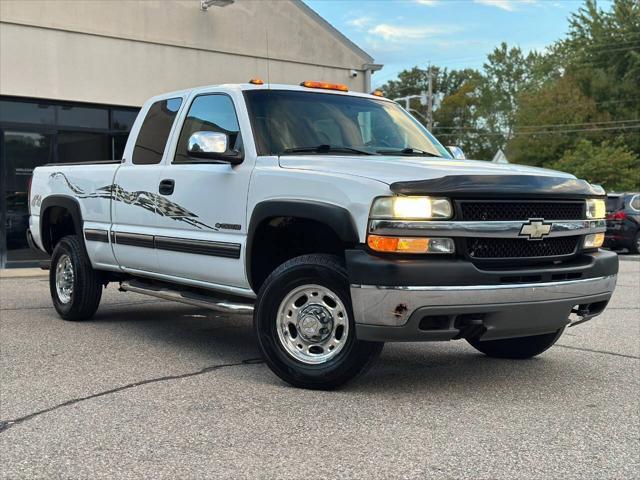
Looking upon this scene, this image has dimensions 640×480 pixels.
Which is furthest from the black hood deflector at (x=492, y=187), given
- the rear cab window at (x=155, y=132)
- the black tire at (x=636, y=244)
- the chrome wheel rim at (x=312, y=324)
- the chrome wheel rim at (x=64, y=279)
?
the black tire at (x=636, y=244)

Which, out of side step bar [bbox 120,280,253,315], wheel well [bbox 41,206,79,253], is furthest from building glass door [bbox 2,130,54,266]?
side step bar [bbox 120,280,253,315]

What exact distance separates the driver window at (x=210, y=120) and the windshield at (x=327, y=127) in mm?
188

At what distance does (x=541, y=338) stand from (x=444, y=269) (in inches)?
70.8

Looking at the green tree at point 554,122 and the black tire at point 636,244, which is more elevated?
the green tree at point 554,122

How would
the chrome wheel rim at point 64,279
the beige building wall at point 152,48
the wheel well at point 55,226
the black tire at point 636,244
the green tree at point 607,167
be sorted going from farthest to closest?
the green tree at point 607,167
the black tire at point 636,244
the beige building wall at point 152,48
the wheel well at point 55,226
the chrome wheel rim at point 64,279

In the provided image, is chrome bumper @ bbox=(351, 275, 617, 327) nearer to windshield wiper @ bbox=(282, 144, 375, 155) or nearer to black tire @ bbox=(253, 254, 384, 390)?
black tire @ bbox=(253, 254, 384, 390)

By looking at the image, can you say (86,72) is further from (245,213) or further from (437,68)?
(437,68)

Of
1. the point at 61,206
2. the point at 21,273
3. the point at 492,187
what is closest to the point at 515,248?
the point at 492,187

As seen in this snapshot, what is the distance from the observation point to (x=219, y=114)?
229 inches

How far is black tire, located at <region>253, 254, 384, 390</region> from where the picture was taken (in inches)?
177

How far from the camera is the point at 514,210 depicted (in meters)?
4.46

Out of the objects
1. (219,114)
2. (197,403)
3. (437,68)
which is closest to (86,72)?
(219,114)

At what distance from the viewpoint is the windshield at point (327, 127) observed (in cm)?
533

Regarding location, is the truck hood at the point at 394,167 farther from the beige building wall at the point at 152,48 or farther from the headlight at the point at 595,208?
the beige building wall at the point at 152,48
